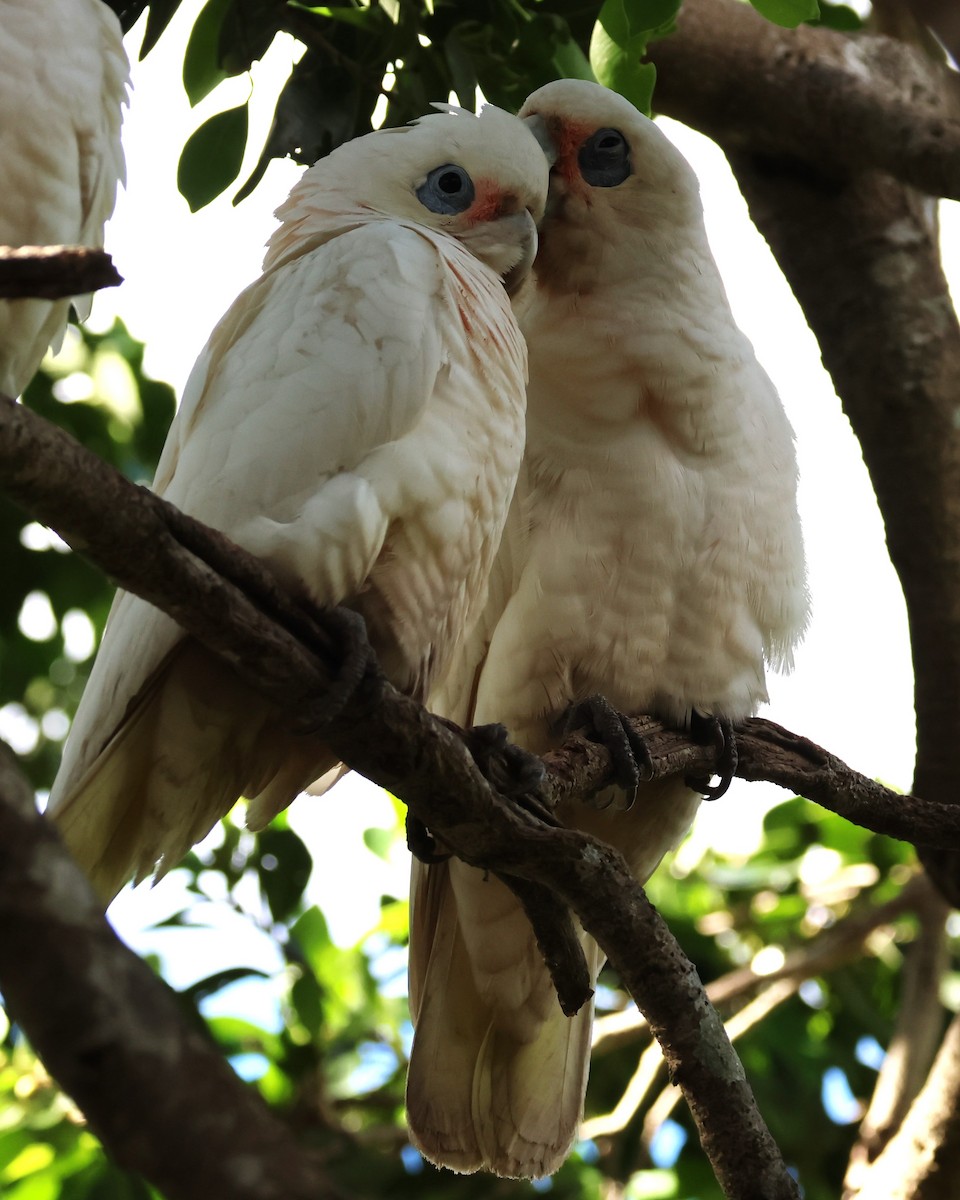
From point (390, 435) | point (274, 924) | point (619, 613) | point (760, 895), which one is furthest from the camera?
point (760, 895)

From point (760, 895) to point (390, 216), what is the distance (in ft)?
9.02

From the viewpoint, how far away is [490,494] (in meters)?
2.07

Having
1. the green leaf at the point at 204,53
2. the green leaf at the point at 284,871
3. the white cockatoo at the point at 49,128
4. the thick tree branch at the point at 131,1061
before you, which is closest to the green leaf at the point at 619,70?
the green leaf at the point at 204,53

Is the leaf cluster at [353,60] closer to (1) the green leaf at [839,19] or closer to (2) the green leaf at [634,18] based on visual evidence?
(2) the green leaf at [634,18]

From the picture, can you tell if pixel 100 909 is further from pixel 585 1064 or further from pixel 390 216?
pixel 585 1064

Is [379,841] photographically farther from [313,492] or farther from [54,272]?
[54,272]

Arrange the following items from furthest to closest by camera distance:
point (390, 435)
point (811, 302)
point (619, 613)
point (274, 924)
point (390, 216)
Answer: point (811, 302), point (274, 924), point (619, 613), point (390, 216), point (390, 435)

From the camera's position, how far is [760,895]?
4.30 meters

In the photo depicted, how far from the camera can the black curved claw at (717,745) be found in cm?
250

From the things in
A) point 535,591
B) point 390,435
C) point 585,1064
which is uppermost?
point 390,435

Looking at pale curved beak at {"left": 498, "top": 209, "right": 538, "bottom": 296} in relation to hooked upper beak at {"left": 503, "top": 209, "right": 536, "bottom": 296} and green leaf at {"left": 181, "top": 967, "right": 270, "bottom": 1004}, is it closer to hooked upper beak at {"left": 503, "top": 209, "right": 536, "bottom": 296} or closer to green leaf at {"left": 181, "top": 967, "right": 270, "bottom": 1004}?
hooked upper beak at {"left": 503, "top": 209, "right": 536, "bottom": 296}

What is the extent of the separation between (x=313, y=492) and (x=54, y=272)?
0.70m

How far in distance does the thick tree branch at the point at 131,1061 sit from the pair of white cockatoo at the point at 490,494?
1.10 meters

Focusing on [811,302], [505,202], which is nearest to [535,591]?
[505,202]
